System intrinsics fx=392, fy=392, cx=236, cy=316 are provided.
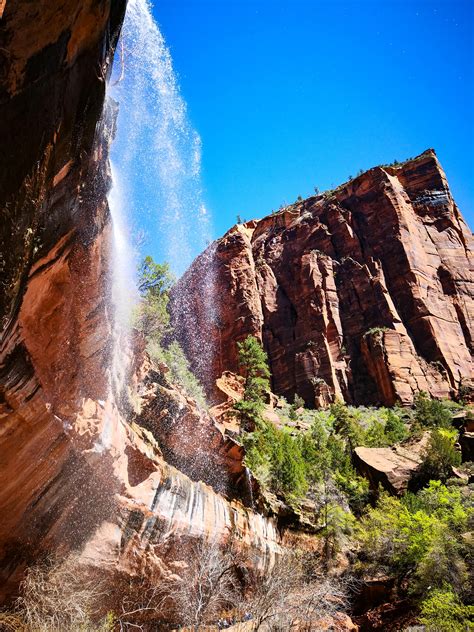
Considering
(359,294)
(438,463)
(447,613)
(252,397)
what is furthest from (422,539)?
(359,294)

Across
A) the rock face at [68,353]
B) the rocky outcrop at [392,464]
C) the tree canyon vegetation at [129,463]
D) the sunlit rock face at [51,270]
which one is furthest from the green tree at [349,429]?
the sunlit rock face at [51,270]

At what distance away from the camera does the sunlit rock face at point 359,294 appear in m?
49.0

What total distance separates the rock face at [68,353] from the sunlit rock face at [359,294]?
128 ft

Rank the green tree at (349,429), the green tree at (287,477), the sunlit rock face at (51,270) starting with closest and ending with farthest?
1. the sunlit rock face at (51,270)
2. the green tree at (287,477)
3. the green tree at (349,429)

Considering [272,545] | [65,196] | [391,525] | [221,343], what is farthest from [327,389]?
[65,196]

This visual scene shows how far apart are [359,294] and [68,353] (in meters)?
53.3

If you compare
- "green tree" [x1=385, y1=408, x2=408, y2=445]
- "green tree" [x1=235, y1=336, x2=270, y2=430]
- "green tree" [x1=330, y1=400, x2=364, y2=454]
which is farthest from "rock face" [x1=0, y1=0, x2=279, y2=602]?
"green tree" [x1=385, y1=408, x2=408, y2=445]

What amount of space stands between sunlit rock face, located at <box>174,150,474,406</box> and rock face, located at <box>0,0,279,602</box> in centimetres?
3895

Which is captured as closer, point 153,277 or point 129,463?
point 129,463

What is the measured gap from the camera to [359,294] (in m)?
56.8

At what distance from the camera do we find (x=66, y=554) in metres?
9.42

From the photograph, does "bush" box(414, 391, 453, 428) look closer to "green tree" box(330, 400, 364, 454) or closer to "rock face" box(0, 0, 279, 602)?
"green tree" box(330, 400, 364, 454)

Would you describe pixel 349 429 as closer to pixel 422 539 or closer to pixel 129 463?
pixel 422 539

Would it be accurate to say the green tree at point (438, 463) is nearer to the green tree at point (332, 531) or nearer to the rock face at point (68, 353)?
the green tree at point (332, 531)
